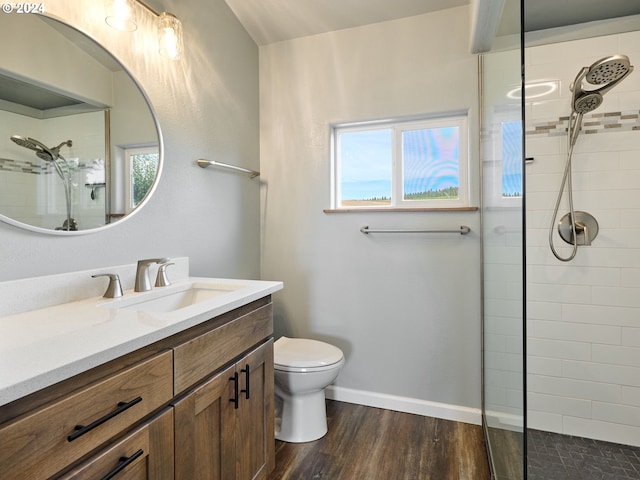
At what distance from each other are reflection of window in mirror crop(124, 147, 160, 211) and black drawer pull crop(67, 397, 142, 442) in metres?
0.91

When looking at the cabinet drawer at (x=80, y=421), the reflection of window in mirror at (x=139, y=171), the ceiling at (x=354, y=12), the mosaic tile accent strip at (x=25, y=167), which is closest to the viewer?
the cabinet drawer at (x=80, y=421)

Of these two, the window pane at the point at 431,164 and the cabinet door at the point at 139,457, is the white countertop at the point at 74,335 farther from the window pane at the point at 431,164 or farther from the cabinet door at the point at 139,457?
the window pane at the point at 431,164

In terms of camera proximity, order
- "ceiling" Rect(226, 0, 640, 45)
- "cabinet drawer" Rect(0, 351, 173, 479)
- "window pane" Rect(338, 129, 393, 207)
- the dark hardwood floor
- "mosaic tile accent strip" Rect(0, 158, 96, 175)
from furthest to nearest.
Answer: "window pane" Rect(338, 129, 393, 207)
"ceiling" Rect(226, 0, 640, 45)
the dark hardwood floor
"mosaic tile accent strip" Rect(0, 158, 96, 175)
"cabinet drawer" Rect(0, 351, 173, 479)

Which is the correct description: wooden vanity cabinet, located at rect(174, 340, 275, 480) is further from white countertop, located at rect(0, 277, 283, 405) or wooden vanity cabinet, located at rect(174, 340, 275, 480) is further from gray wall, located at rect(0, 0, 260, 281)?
gray wall, located at rect(0, 0, 260, 281)

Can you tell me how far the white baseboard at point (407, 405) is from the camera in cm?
196

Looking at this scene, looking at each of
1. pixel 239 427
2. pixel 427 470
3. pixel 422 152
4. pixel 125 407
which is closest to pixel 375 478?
pixel 427 470

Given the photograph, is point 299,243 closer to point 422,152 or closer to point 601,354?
point 422,152

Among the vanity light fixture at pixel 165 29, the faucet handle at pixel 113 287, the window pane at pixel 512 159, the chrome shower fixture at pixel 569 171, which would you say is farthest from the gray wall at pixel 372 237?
the faucet handle at pixel 113 287

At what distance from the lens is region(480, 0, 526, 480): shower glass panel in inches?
40.3

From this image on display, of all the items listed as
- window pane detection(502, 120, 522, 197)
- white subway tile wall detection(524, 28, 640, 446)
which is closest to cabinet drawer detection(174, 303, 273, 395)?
window pane detection(502, 120, 522, 197)

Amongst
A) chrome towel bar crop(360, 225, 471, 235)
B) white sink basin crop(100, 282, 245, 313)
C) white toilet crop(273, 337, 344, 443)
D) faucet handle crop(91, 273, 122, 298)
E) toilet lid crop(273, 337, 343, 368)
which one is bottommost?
white toilet crop(273, 337, 344, 443)

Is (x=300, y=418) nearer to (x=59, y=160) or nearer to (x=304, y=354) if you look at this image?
(x=304, y=354)

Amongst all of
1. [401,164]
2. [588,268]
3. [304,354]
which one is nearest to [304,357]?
[304,354]

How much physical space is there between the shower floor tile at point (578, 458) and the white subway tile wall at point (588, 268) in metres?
0.06
